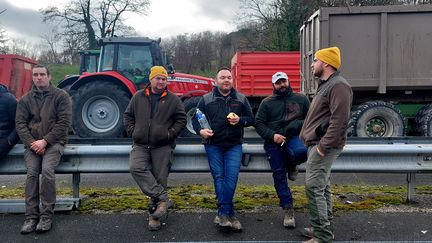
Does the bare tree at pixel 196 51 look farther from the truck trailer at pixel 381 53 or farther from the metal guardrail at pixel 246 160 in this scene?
the metal guardrail at pixel 246 160

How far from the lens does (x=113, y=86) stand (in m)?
9.90

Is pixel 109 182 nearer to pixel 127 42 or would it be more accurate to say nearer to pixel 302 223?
pixel 302 223

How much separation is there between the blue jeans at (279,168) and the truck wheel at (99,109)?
19.3ft

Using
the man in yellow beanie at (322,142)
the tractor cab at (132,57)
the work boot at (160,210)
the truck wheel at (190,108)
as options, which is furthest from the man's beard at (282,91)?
the tractor cab at (132,57)

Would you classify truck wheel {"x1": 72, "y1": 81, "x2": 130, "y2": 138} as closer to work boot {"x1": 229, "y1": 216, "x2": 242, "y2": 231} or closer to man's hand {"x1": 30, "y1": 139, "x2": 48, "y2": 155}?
man's hand {"x1": 30, "y1": 139, "x2": 48, "y2": 155}

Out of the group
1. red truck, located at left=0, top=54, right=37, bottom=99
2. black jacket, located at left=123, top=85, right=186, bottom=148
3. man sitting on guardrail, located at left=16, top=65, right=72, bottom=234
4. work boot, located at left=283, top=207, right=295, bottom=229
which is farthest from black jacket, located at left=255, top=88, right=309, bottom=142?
red truck, located at left=0, top=54, right=37, bottom=99

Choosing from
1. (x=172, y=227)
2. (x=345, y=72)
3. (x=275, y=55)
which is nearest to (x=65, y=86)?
(x=275, y=55)

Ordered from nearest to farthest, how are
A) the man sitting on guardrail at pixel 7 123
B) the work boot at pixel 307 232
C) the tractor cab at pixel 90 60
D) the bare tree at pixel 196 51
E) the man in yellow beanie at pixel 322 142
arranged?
the man in yellow beanie at pixel 322 142
the work boot at pixel 307 232
the man sitting on guardrail at pixel 7 123
the tractor cab at pixel 90 60
the bare tree at pixel 196 51

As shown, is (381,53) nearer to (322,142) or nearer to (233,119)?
(233,119)

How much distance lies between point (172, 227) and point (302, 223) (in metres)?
1.35

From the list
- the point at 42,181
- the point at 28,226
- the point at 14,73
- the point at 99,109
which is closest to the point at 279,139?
the point at 42,181

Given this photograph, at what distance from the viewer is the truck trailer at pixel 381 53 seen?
902 cm

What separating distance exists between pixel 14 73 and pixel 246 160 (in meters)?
10.7

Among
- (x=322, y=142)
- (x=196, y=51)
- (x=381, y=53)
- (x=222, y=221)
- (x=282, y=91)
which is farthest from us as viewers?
(x=196, y=51)
